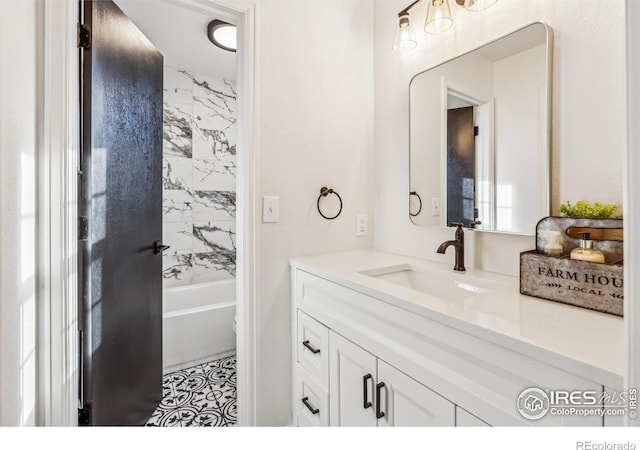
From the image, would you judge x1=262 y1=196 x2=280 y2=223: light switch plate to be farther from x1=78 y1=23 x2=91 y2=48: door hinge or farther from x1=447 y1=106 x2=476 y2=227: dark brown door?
x1=78 y1=23 x2=91 y2=48: door hinge

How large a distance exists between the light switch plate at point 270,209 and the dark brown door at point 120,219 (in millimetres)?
687

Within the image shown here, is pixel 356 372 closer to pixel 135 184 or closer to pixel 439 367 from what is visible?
pixel 439 367

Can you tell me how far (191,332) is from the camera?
2.28 metres

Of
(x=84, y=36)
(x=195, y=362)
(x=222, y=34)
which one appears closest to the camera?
Answer: (x=84, y=36)

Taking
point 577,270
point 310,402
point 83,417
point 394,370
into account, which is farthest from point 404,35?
point 83,417

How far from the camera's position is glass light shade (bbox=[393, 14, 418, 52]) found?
1476 millimetres

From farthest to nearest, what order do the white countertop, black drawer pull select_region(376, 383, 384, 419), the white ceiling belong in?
the white ceiling
black drawer pull select_region(376, 383, 384, 419)
the white countertop

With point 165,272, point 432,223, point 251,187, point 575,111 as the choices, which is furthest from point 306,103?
point 165,272

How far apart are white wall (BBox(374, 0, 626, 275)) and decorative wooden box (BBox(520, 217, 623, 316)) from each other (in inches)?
4.5

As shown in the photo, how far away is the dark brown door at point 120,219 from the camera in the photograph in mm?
1252

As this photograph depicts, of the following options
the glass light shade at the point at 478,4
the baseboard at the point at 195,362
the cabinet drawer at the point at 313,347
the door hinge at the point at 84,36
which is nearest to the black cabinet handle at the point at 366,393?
the cabinet drawer at the point at 313,347

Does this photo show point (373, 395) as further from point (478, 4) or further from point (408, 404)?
point (478, 4)

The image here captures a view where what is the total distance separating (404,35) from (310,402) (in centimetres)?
177

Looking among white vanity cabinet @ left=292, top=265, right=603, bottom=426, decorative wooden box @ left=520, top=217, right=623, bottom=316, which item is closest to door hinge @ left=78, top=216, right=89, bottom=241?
white vanity cabinet @ left=292, top=265, right=603, bottom=426
